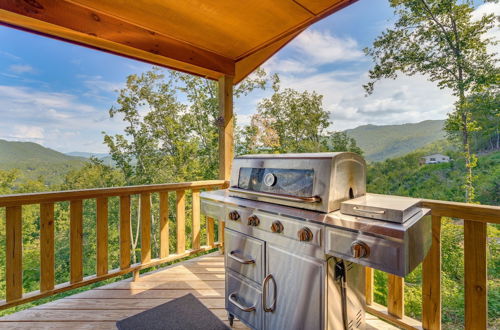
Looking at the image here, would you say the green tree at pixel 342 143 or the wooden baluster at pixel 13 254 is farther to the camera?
the green tree at pixel 342 143

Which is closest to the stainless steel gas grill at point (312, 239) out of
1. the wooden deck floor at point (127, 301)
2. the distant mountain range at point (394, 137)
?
the wooden deck floor at point (127, 301)

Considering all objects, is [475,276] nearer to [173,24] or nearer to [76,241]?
[173,24]

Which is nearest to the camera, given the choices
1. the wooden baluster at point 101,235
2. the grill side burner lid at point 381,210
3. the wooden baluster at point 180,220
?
the grill side burner lid at point 381,210

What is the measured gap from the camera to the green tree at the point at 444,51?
3223 millimetres

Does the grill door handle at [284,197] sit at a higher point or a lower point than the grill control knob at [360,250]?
higher

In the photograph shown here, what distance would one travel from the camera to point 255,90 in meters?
6.30

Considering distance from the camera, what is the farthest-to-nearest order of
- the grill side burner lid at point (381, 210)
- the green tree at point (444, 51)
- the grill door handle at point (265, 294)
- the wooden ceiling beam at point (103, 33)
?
the green tree at point (444, 51)
the wooden ceiling beam at point (103, 33)
the grill door handle at point (265, 294)
the grill side burner lid at point (381, 210)

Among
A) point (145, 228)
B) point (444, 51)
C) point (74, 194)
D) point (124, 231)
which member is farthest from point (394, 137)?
point (74, 194)

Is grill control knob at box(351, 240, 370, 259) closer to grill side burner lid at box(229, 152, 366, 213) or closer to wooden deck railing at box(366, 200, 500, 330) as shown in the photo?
grill side burner lid at box(229, 152, 366, 213)

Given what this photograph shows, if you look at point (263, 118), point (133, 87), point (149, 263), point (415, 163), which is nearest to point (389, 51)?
point (415, 163)

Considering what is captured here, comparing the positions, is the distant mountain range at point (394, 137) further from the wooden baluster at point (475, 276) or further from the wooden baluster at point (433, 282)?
the wooden baluster at point (475, 276)

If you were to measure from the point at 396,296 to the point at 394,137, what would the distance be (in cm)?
217

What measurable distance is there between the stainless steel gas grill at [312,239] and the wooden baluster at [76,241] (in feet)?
4.97

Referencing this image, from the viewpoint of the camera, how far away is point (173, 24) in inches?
85.9
